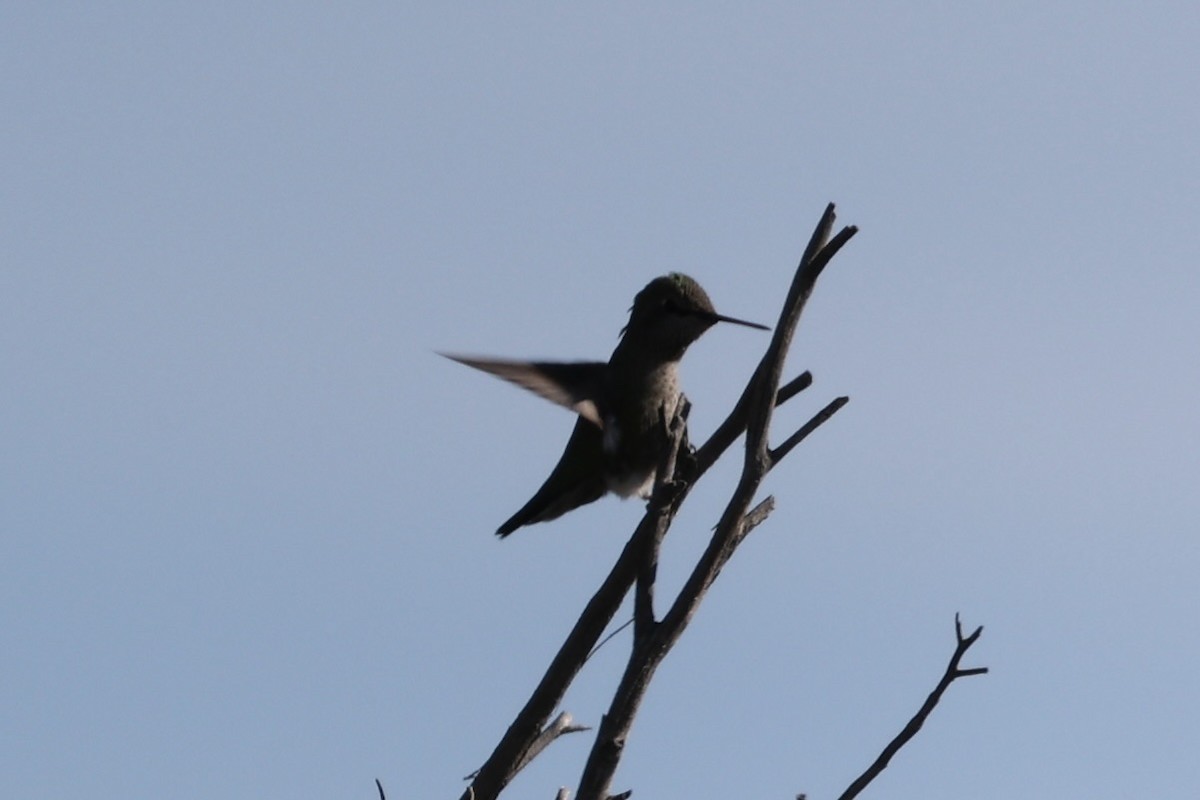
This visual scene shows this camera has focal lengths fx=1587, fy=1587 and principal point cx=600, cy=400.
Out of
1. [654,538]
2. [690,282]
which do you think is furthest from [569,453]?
[654,538]

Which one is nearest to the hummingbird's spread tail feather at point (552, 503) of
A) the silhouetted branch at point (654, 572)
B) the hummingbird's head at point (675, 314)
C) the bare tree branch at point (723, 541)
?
the hummingbird's head at point (675, 314)

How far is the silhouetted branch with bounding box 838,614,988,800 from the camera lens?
3863 mm

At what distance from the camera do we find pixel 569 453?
8.84 meters

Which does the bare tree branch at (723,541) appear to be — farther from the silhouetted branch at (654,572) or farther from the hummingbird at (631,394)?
the hummingbird at (631,394)

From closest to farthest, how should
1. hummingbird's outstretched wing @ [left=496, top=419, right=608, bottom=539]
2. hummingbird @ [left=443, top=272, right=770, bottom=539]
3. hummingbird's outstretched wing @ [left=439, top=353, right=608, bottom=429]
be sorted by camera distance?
hummingbird's outstretched wing @ [left=439, top=353, right=608, bottom=429]
hummingbird @ [left=443, top=272, right=770, bottom=539]
hummingbird's outstretched wing @ [left=496, top=419, right=608, bottom=539]

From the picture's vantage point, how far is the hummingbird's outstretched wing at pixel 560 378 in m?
7.65

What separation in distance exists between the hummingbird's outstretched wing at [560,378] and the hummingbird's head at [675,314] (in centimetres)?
33

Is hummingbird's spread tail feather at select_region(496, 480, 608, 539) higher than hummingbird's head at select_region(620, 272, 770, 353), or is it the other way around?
hummingbird's head at select_region(620, 272, 770, 353)

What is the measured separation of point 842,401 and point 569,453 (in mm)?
4582

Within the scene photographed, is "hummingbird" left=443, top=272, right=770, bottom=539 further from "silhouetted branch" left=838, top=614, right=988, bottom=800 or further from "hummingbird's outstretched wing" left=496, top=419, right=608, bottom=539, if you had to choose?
"silhouetted branch" left=838, top=614, right=988, bottom=800

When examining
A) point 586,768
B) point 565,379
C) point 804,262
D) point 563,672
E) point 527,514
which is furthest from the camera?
point 527,514

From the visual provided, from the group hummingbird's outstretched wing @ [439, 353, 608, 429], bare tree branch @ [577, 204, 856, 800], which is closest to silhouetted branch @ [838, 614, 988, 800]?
bare tree branch @ [577, 204, 856, 800]

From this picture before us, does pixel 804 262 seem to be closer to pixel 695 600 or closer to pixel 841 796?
pixel 695 600

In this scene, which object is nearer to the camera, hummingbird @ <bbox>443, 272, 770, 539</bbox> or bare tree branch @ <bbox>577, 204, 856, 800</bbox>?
bare tree branch @ <bbox>577, 204, 856, 800</bbox>
